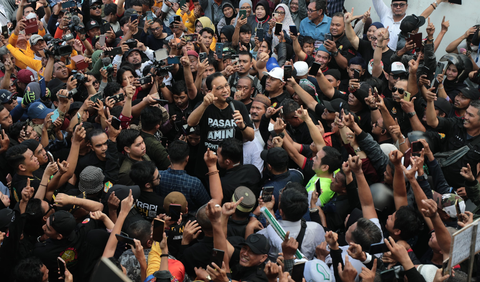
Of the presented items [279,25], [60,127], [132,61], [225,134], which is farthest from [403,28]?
[60,127]

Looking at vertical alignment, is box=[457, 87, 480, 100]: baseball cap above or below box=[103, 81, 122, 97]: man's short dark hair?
above

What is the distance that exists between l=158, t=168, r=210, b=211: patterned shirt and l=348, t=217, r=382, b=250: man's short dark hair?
5.14 ft

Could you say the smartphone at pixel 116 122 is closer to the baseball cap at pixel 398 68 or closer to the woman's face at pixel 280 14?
the baseball cap at pixel 398 68

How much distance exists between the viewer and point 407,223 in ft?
11.7

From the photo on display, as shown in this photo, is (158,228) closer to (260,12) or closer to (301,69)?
(301,69)

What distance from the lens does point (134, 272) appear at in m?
3.43

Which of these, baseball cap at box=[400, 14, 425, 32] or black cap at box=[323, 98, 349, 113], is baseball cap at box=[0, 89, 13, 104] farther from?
baseball cap at box=[400, 14, 425, 32]

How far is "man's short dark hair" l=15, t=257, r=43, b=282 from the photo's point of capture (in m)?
3.25

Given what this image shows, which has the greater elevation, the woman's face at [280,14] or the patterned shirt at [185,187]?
the woman's face at [280,14]

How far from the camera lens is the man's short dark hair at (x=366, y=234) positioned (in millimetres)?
3350

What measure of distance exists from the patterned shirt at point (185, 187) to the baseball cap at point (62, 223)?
972 mm

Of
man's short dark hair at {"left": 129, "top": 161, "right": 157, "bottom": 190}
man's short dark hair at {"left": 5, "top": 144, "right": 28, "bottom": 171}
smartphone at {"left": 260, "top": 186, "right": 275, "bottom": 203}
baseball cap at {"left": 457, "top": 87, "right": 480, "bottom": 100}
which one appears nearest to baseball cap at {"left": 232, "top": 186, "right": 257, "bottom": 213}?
smartphone at {"left": 260, "top": 186, "right": 275, "bottom": 203}

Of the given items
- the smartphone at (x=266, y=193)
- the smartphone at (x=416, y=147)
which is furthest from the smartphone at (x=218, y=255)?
the smartphone at (x=416, y=147)

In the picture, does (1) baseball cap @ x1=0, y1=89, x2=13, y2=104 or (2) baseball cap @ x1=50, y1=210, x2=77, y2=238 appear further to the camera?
(1) baseball cap @ x1=0, y1=89, x2=13, y2=104
